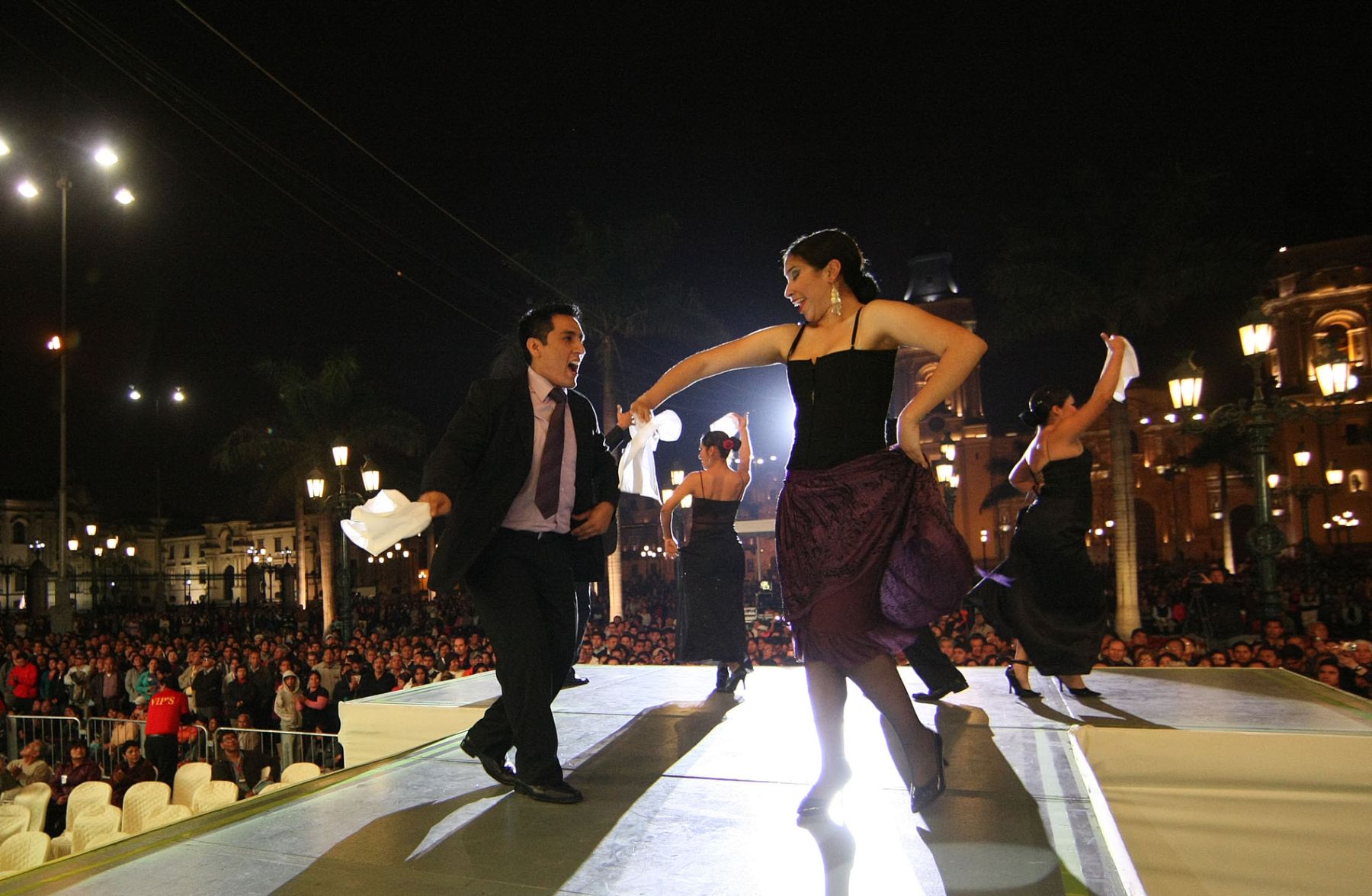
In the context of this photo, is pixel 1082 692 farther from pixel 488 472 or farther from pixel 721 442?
pixel 488 472

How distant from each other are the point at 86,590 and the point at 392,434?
53.7 metres

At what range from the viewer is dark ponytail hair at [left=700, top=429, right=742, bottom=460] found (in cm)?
575

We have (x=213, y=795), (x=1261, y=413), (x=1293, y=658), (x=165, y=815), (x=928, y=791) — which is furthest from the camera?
(x=1261, y=413)

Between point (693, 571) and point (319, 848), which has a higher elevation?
point (693, 571)

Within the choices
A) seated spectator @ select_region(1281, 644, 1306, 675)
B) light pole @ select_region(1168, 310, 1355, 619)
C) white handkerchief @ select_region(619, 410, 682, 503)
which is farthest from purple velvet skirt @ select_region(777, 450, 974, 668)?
light pole @ select_region(1168, 310, 1355, 619)

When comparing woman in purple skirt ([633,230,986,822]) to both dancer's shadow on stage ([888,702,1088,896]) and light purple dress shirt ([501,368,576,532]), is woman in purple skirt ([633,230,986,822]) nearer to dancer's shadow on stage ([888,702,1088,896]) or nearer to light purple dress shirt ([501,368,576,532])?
dancer's shadow on stage ([888,702,1088,896])

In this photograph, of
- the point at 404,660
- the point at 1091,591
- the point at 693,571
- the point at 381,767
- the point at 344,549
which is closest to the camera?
the point at 381,767

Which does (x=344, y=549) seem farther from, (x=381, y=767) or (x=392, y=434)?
(x=381, y=767)

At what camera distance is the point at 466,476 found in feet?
10.7

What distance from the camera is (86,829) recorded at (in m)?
6.55

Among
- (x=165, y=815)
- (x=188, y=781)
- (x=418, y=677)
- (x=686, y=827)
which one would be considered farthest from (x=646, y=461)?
(x=418, y=677)

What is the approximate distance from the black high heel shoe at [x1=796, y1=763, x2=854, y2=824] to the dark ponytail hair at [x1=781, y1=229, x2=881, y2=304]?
1.51 meters

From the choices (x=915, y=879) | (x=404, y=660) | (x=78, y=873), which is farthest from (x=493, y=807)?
(x=404, y=660)

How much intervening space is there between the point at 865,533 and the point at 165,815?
21.0 ft
